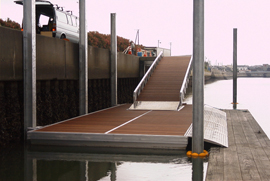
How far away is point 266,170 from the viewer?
307 inches

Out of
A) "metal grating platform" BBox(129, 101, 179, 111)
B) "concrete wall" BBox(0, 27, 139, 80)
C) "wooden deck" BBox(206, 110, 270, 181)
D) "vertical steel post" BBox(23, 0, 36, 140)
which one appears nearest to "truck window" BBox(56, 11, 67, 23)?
"concrete wall" BBox(0, 27, 139, 80)

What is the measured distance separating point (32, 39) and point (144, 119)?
187 inches

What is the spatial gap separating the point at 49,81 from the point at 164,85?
8.65 meters

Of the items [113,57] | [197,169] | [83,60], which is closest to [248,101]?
[113,57]

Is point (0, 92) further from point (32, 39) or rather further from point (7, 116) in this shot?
point (32, 39)

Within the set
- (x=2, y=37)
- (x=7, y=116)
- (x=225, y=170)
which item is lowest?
(x=225, y=170)

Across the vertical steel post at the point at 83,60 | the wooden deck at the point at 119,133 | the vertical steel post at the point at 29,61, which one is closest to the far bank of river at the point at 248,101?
the wooden deck at the point at 119,133

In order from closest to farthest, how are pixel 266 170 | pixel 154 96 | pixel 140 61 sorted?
pixel 266 170 < pixel 154 96 < pixel 140 61

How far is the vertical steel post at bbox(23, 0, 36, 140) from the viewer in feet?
38.0

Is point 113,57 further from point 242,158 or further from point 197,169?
point 197,169

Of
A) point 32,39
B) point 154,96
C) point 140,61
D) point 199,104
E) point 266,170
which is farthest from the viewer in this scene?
point 140,61

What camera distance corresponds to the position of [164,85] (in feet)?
70.8

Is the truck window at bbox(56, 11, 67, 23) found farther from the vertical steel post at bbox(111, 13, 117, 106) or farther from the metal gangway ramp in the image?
the metal gangway ramp

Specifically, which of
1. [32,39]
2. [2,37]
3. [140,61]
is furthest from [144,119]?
[140,61]
